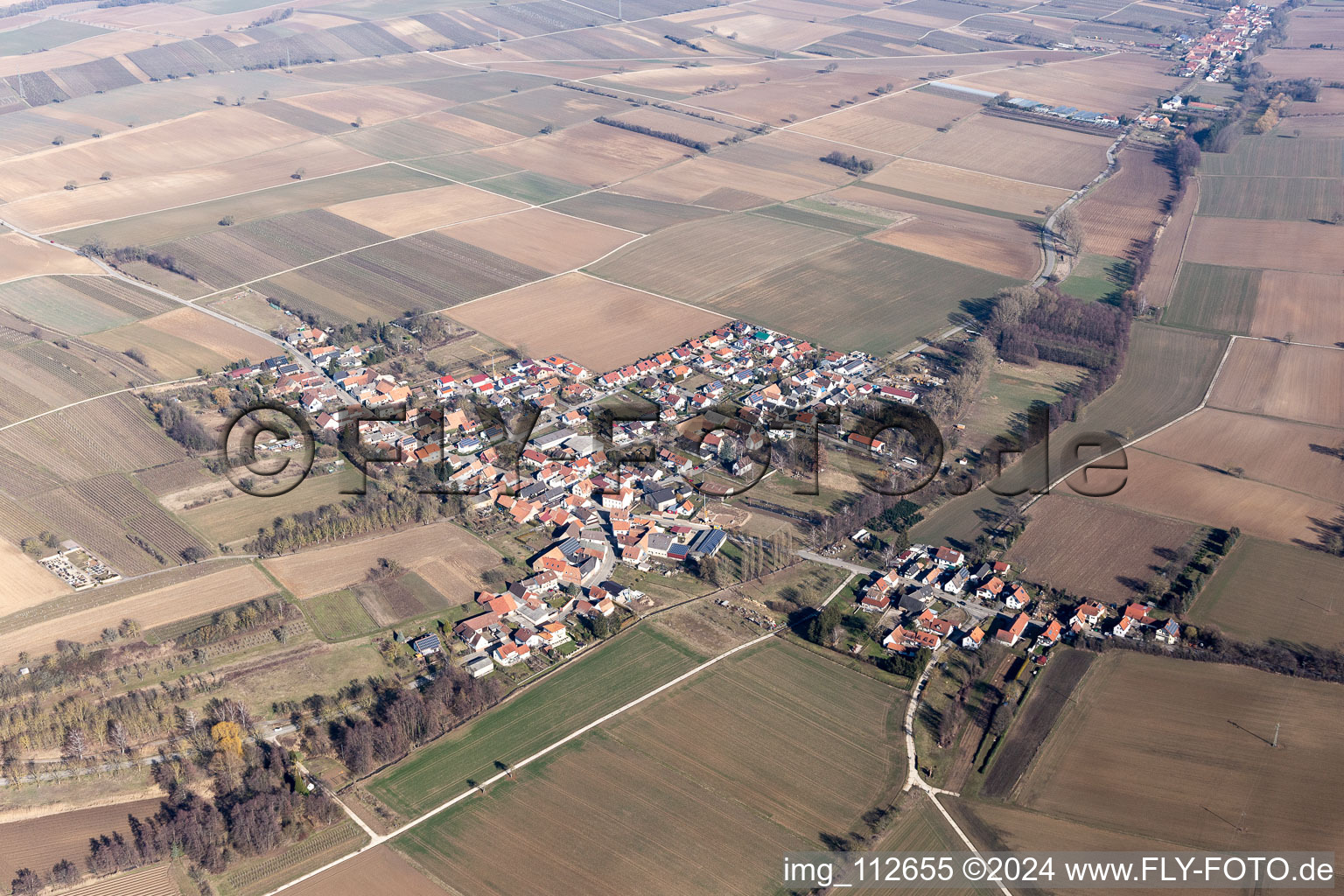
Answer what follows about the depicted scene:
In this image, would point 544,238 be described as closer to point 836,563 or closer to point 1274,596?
point 836,563

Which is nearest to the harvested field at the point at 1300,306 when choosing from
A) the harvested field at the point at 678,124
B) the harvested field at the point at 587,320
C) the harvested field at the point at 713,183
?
the harvested field at the point at 587,320

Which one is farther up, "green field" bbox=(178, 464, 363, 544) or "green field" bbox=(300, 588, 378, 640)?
"green field" bbox=(178, 464, 363, 544)

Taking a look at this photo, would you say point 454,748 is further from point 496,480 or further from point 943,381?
point 943,381

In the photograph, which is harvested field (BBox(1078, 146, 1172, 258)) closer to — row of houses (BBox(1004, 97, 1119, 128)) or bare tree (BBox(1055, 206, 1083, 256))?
bare tree (BBox(1055, 206, 1083, 256))

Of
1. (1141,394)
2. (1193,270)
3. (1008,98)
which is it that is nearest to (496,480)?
(1141,394)

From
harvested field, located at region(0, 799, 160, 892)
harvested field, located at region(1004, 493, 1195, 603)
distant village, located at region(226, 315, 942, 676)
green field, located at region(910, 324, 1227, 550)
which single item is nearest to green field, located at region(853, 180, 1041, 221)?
green field, located at region(910, 324, 1227, 550)
